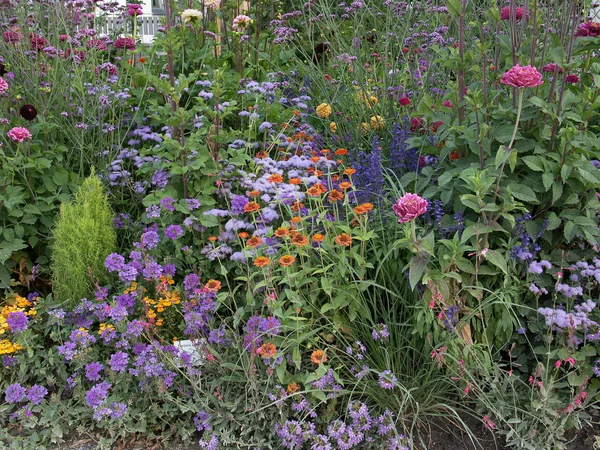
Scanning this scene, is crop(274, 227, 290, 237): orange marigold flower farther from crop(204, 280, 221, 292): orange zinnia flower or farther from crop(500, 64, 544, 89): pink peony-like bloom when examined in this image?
crop(500, 64, 544, 89): pink peony-like bloom

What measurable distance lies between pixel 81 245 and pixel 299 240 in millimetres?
1169

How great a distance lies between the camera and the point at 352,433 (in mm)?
2174

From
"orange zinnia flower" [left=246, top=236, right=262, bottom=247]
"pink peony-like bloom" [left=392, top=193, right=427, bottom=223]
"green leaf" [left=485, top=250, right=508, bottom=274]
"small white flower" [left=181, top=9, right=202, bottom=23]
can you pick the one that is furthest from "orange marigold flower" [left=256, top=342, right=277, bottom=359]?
"small white flower" [left=181, top=9, right=202, bottom=23]

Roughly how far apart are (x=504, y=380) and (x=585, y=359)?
0.35m

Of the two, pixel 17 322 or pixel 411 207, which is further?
pixel 17 322

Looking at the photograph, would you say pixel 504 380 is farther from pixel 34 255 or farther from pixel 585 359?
pixel 34 255

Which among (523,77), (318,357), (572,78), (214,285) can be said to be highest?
(523,77)

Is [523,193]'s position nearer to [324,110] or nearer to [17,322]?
[324,110]

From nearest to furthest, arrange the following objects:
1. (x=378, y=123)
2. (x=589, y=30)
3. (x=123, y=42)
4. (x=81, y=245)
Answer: (x=589, y=30)
(x=81, y=245)
(x=378, y=123)
(x=123, y=42)

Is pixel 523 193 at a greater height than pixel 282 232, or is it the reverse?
pixel 523 193

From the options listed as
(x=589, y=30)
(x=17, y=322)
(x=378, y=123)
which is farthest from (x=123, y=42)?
(x=589, y=30)

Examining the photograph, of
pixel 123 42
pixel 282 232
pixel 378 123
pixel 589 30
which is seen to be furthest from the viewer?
pixel 123 42

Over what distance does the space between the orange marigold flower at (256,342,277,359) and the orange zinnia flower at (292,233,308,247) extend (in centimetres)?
40

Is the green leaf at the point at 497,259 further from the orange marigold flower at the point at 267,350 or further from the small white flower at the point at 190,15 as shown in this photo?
the small white flower at the point at 190,15
